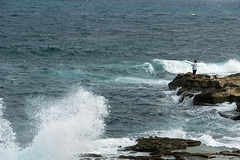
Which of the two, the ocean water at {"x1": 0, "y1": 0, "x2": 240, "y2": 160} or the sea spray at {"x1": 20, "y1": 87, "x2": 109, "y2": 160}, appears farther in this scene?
the ocean water at {"x1": 0, "y1": 0, "x2": 240, "y2": 160}

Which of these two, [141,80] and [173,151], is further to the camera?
[141,80]

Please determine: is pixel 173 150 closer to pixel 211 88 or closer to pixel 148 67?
pixel 211 88

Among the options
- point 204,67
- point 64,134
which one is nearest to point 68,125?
point 64,134

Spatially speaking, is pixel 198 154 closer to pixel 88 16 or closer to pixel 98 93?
pixel 98 93

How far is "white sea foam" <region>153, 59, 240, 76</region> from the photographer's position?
179 feet

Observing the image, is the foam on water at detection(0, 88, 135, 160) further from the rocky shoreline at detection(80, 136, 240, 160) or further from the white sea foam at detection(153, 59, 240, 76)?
the white sea foam at detection(153, 59, 240, 76)

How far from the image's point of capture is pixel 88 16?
10338 centimetres

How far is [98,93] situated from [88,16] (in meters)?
63.3

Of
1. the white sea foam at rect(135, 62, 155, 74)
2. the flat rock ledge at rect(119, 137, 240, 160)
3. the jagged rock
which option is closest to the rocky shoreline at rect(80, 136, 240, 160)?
the flat rock ledge at rect(119, 137, 240, 160)

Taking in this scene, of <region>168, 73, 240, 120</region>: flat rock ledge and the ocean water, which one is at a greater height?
<region>168, 73, 240, 120</region>: flat rock ledge

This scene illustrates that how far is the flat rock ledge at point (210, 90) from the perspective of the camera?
36.3 metres

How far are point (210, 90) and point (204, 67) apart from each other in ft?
59.8

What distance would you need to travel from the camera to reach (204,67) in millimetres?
55875

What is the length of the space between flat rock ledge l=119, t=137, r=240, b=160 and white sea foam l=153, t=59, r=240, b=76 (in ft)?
86.7
